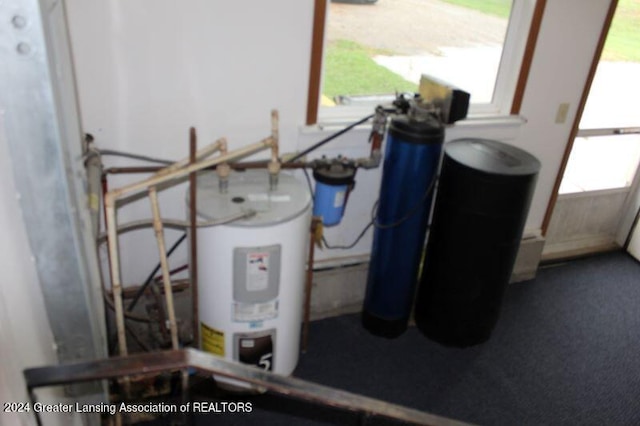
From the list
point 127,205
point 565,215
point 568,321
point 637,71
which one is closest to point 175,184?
point 127,205

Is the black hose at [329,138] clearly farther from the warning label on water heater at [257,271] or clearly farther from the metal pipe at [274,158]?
the warning label on water heater at [257,271]

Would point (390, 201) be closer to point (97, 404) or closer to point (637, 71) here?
point (97, 404)

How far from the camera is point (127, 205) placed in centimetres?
231

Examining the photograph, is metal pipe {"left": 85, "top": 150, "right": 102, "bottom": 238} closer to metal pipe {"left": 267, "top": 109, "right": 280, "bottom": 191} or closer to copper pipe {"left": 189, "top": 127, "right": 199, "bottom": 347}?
copper pipe {"left": 189, "top": 127, "right": 199, "bottom": 347}

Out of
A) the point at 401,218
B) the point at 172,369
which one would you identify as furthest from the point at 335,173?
the point at 172,369

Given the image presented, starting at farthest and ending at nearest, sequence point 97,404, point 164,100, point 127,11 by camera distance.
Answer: point 164,100 → point 127,11 → point 97,404

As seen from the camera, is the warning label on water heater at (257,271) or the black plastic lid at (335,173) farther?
the black plastic lid at (335,173)

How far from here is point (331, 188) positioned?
234cm

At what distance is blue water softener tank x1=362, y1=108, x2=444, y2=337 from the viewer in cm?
232

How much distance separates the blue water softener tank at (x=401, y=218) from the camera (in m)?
2.32

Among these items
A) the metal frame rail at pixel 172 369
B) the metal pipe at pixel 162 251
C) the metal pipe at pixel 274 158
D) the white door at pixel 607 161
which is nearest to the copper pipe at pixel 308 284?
the metal pipe at pixel 274 158

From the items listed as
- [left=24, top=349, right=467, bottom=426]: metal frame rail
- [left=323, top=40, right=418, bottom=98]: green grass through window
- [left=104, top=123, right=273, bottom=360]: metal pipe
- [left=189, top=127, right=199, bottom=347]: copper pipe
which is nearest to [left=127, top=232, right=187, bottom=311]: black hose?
[left=189, top=127, right=199, bottom=347]: copper pipe

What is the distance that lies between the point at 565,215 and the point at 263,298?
2.43 metres

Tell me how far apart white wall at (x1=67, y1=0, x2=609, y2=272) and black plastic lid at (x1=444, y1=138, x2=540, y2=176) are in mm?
466
